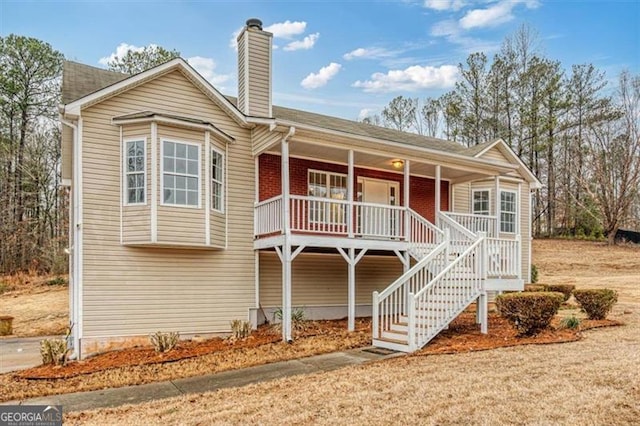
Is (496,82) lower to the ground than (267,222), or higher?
higher

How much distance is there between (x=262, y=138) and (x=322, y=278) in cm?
446

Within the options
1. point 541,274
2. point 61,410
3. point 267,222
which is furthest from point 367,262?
point 541,274

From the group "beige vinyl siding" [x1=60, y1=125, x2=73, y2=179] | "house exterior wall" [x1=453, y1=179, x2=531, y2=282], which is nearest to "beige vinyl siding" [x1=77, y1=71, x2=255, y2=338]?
"beige vinyl siding" [x1=60, y1=125, x2=73, y2=179]

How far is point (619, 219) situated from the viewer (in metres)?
28.8

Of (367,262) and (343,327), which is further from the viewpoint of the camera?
(367,262)

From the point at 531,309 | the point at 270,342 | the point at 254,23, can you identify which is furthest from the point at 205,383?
the point at 254,23

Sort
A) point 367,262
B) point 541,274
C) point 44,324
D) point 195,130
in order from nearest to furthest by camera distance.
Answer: point 195,130
point 367,262
point 44,324
point 541,274

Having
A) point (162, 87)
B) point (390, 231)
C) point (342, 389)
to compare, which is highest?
point (162, 87)

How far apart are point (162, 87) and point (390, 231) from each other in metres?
6.72

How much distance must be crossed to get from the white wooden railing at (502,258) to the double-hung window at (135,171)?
7.85 meters

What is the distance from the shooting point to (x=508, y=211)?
17.6 meters

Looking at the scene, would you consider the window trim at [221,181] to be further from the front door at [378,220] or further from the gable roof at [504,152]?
the gable roof at [504,152]

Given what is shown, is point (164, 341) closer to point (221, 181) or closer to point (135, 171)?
point (135, 171)

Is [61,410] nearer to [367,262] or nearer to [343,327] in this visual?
[343,327]
